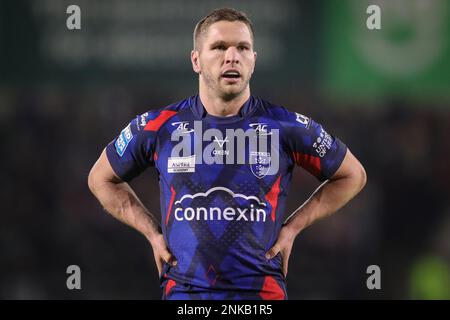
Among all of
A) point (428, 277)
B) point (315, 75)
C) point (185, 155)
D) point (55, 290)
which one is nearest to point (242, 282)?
point (185, 155)

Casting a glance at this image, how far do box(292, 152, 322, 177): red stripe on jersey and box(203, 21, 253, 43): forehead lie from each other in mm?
573

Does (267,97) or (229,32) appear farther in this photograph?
(267,97)

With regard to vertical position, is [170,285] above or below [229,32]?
below

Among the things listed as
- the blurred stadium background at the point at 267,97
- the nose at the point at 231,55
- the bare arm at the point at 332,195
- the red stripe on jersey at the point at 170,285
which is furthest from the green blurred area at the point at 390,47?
the red stripe on jersey at the point at 170,285

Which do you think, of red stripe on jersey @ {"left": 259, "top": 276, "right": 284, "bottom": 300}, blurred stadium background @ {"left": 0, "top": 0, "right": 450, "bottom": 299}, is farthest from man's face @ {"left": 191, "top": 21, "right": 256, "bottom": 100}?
blurred stadium background @ {"left": 0, "top": 0, "right": 450, "bottom": 299}

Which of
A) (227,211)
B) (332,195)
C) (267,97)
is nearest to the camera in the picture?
(227,211)

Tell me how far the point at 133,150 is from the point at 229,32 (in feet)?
2.37

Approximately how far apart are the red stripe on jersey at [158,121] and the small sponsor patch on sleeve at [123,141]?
101 mm

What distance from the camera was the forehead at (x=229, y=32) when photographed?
4.23 m

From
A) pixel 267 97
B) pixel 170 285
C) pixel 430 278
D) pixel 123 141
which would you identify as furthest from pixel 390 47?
pixel 170 285

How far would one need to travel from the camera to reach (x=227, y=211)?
13.6 feet

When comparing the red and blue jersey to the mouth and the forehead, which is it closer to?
the mouth

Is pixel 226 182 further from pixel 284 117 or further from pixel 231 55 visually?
pixel 231 55
